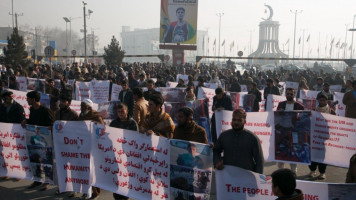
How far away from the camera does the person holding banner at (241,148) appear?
4.21m

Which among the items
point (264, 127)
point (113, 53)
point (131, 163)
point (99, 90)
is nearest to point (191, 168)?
point (131, 163)

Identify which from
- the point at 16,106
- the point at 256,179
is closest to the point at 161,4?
the point at 16,106

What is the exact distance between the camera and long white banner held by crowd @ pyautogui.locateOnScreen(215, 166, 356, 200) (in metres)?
3.28

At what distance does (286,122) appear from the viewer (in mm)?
6246

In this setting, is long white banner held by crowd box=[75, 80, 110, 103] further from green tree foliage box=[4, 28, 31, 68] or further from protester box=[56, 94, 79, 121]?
green tree foliage box=[4, 28, 31, 68]

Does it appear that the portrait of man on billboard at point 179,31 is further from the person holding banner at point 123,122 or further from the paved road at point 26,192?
the person holding banner at point 123,122

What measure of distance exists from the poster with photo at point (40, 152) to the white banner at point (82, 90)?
7415 mm

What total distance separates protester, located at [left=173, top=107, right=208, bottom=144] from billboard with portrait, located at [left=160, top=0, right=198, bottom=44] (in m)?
39.6

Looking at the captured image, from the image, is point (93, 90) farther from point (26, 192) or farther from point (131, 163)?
point (131, 163)

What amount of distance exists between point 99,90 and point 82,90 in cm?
68

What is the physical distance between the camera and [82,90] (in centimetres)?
1311

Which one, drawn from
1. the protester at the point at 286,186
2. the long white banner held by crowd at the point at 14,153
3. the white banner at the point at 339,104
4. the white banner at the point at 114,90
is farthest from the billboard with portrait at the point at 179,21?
the protester at the point at 286,186

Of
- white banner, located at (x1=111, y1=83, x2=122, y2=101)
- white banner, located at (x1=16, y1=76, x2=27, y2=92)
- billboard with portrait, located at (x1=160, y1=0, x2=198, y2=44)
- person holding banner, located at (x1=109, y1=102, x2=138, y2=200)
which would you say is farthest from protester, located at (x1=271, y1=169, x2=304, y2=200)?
billboard with portrait, located at (x1=160, y1=0, x2=198, y2=44)

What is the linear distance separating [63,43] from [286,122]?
143401mm
